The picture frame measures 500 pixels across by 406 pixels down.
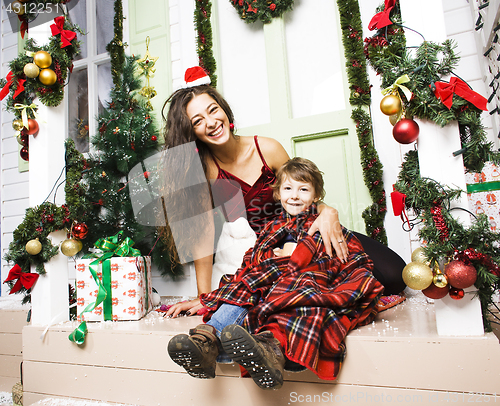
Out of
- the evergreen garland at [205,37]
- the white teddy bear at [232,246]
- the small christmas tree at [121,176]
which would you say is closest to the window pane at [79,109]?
the small christmas tree at [121,176]

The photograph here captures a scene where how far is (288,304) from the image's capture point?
0.93 meters

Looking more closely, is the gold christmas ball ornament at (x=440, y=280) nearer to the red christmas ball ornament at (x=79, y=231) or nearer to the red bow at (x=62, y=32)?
the red christmas ball ornament at (x=79, y=231)

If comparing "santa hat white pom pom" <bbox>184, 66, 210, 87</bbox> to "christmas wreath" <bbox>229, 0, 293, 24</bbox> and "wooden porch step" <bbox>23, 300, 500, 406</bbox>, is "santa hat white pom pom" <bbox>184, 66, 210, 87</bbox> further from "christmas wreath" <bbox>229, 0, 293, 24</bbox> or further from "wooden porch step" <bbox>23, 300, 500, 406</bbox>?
"wooden porch step" <bbox>23, 300, 500, 406</bbox>

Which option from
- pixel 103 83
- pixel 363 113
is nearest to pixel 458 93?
pixel 363 113

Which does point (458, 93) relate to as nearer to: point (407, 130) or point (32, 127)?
point (407, 130)

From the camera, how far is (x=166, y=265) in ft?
7.04

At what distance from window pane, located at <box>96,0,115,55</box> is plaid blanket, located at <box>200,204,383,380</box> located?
2336 millimetres

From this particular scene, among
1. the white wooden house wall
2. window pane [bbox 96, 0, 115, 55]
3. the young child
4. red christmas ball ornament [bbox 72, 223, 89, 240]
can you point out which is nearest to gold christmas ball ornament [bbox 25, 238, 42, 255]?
red christmas ball ornament [bbox 72, 223, 89, 240]

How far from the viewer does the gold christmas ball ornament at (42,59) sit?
1.39 meters

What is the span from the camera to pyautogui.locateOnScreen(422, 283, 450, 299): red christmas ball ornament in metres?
0.89

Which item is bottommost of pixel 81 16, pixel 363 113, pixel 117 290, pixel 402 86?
pixel 117 290

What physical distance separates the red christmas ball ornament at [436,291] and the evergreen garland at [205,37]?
185 centimetres

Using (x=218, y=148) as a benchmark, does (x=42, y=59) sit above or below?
above

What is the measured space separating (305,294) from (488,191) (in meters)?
0.90
